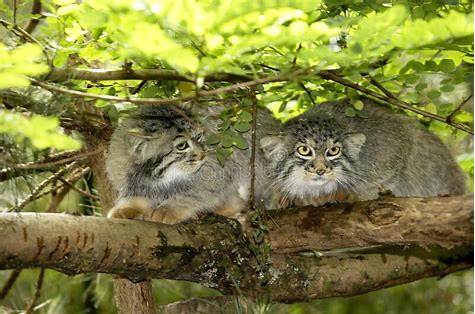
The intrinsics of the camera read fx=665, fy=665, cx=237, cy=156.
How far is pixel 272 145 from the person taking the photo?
2.98 m

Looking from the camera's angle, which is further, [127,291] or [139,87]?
[127,291]

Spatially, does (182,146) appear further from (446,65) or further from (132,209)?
(446,65)

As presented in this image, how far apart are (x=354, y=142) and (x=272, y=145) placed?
0.37 metres

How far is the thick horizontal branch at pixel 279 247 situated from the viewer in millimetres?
2131

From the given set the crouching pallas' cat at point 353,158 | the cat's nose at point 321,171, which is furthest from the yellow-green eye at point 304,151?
the cat's nose at point 321,171

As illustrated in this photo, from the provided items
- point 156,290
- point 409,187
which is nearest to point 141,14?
point 409,187

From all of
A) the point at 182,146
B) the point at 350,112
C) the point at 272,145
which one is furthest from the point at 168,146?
the point at 350,112

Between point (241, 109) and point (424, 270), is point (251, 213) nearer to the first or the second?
point (241, 109)

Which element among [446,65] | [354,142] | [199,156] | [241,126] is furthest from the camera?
[354,142]

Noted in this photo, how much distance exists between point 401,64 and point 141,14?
125 centimetres

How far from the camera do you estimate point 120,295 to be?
9.54 ft

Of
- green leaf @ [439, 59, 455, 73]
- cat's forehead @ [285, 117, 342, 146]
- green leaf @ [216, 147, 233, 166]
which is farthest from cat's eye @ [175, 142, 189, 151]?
green leaf @ [439, 59, 455, 73]

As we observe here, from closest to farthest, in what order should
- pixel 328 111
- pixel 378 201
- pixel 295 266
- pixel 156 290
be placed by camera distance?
1. pixel 378 201
2. pixel 295 266
3. pixel 328 111
4. pixel 156 290

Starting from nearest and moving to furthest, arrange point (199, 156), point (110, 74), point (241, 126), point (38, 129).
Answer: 1. point (38, 129)
2. point (110, 74)
3. point (241, 126)
4. point (199, 156)
